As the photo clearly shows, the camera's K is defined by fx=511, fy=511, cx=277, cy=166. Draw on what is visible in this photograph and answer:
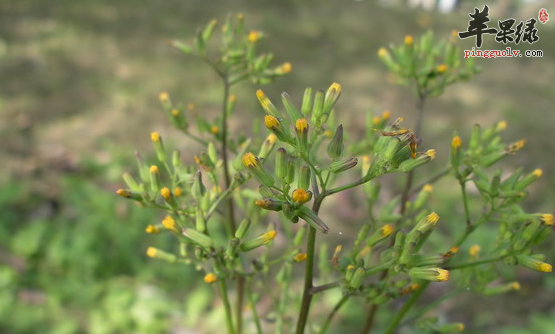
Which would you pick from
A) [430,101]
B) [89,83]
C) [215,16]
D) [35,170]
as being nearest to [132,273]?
[35,170]

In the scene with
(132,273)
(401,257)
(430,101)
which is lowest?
(132,273)

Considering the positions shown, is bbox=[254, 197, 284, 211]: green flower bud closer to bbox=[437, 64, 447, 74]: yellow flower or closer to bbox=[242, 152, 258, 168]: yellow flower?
bbox=[242, 152, 258, 168]: yellow flower

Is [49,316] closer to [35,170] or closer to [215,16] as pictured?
[35,170]

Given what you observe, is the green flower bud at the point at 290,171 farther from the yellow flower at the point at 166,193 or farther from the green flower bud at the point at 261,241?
the yellow flower at the point at 166,193

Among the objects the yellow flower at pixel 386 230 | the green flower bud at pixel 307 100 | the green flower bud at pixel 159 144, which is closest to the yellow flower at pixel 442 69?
the green flower bud at pixel 307 100

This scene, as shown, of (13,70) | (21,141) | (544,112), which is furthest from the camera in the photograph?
(544,112)

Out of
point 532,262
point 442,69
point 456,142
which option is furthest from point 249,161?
point 442,69
